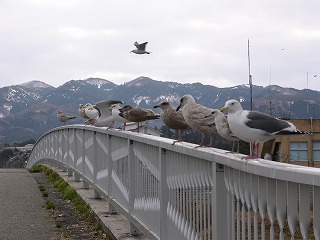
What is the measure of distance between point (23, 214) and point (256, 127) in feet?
22.7

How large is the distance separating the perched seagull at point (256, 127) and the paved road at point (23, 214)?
15.2 feet

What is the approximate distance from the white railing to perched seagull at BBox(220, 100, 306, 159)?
0.22 meters

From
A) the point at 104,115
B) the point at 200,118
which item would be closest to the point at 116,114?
the point at 104,115

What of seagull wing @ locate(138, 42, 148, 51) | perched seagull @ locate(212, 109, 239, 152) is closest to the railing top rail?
perched seagull @ locate(212, 109, 239, 152)

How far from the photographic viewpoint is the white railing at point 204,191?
10.1ft

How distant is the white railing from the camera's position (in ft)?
10.1

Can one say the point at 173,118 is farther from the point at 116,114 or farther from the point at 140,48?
the point at 140,48

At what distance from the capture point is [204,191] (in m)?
4.66

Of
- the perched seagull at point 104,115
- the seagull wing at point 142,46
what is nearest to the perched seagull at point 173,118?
the perched seagull at point 104,115

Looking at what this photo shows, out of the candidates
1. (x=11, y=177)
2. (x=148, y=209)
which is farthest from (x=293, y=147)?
(x=148, y=209)

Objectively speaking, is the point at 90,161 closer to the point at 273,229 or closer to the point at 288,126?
the point at 288,126

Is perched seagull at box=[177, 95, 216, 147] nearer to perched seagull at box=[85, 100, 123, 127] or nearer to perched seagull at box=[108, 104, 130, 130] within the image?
perched seagull at box=[108, 104, 130, 130]

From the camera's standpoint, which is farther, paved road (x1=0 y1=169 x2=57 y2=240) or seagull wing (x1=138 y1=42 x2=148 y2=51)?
seagull wing (x1=138 y1=42 x2=148 y2=51)

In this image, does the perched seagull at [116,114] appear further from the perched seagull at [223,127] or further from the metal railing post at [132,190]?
the perched seagull at [223,127]
